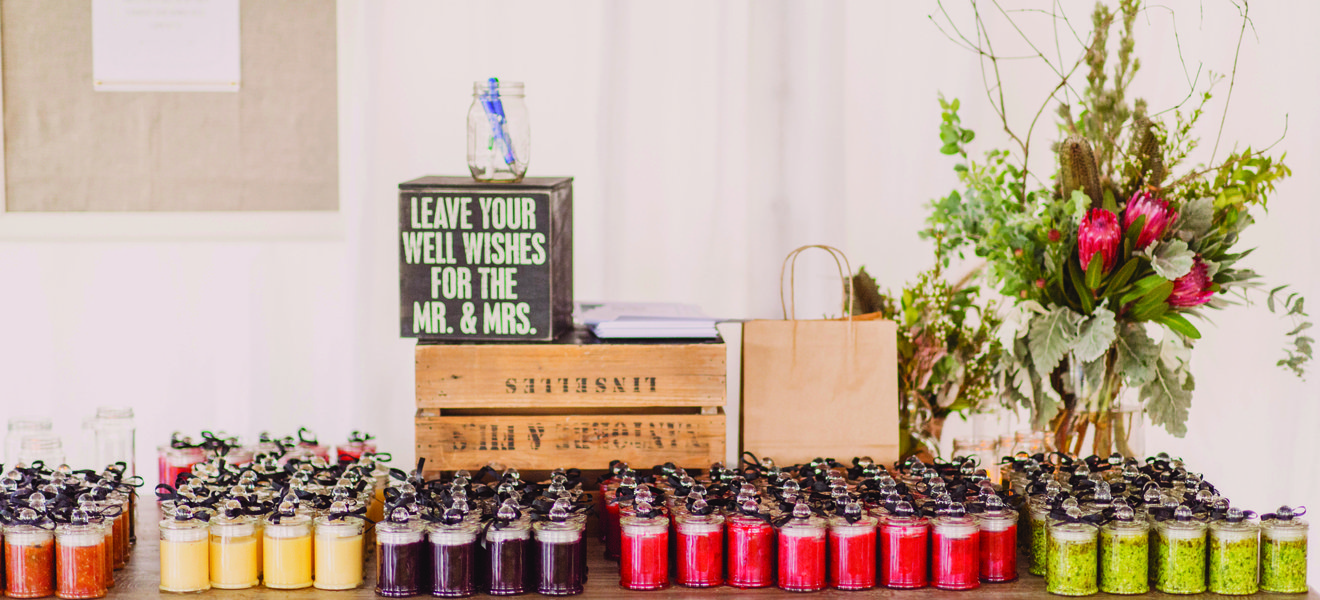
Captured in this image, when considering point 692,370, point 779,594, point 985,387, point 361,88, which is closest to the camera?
point 779,594

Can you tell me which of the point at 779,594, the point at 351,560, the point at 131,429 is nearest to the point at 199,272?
the point at 131,429

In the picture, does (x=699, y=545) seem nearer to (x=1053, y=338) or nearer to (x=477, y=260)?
(x=477, y=260)

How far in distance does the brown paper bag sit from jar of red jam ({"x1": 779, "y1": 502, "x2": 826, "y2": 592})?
35 centimetres

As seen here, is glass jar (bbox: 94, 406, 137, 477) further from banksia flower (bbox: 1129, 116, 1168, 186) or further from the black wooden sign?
banksia flower (bbox: 1129, 116, 1168, 186)

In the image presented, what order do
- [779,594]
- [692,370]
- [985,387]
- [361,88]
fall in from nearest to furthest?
1. [779,594]
2. [692,370]
3. [985,387]
4. [361,88]

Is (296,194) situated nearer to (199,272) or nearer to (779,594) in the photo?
(199,272)

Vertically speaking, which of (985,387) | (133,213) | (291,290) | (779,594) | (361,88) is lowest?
(779,594)

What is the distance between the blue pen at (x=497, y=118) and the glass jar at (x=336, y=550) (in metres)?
0.64

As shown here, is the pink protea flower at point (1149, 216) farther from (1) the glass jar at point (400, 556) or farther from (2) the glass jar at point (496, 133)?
(1) the glass jar at point (400, 556)

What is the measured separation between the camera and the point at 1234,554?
1.45 meters

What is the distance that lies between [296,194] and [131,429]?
0.61 meters

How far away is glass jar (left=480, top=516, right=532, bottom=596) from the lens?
1.46 m

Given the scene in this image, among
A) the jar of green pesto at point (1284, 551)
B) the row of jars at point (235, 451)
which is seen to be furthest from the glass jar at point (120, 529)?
the jar of green pesto at point (1284, 551)

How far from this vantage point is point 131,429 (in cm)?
215
